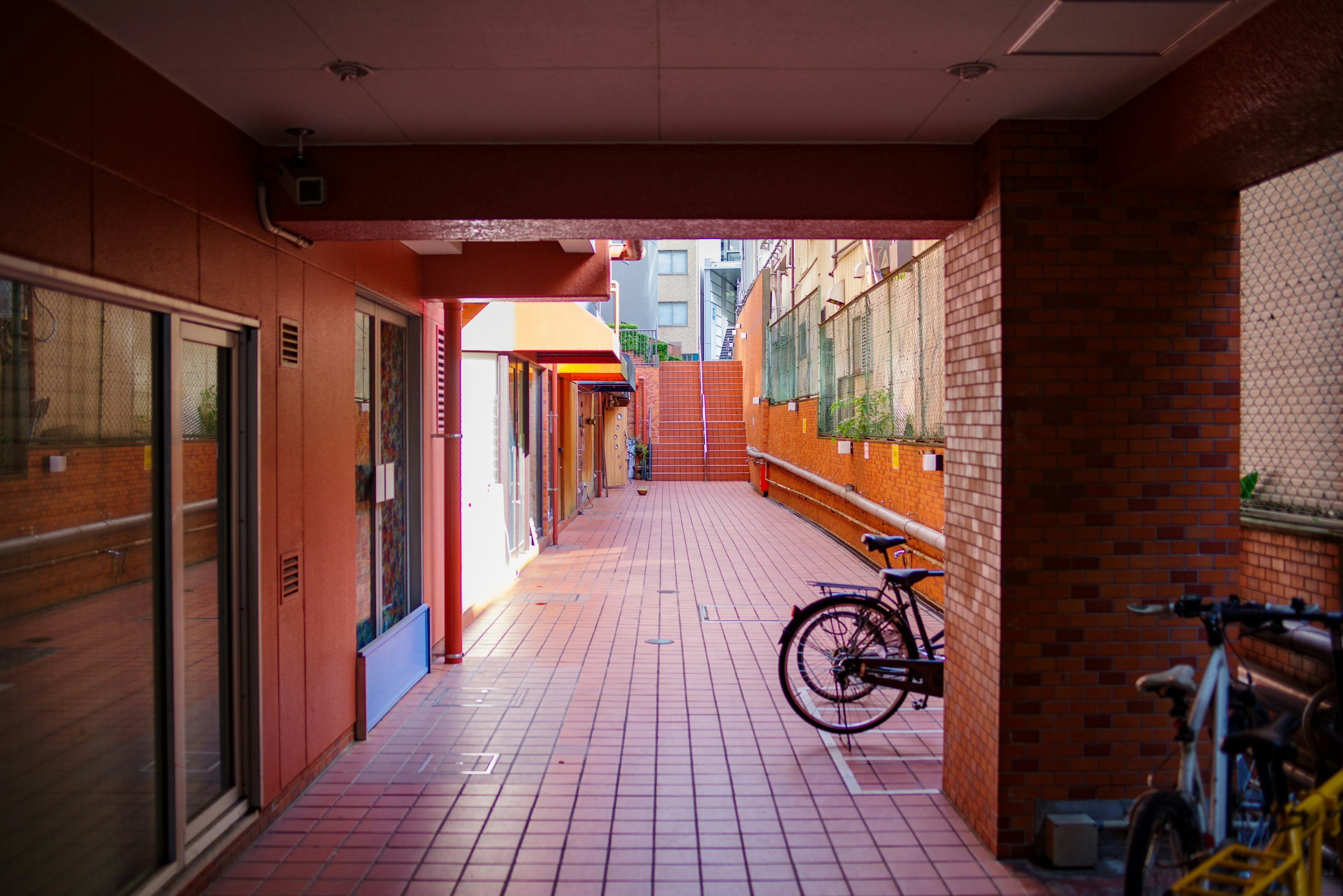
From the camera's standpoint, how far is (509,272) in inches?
244

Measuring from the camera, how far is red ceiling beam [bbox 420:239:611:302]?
20.2 feet

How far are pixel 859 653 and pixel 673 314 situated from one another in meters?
39.4

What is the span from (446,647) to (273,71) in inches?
174

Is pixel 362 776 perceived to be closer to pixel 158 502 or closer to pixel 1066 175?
pixel 158 502

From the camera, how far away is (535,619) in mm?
8016

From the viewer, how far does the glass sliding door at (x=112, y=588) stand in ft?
8.19

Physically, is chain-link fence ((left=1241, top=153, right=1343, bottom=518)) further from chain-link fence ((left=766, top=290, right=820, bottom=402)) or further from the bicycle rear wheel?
chain-link fence ((left=766, top=290, right=820, bottom=402))

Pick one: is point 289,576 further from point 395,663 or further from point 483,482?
point 483,482

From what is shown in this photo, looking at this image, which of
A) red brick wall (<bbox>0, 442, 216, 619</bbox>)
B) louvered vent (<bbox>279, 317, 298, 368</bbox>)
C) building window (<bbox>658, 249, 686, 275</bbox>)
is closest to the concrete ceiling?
louvered vent (<bbox>279, 317, 298, 368</bbox>)

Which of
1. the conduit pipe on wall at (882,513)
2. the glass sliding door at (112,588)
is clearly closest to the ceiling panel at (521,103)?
the glass sliding door at (112,588)

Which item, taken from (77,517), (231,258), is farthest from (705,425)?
(77,517)

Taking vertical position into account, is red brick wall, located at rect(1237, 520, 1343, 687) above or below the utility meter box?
above

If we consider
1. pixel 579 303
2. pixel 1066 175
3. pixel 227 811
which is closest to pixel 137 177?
pixel 227 811

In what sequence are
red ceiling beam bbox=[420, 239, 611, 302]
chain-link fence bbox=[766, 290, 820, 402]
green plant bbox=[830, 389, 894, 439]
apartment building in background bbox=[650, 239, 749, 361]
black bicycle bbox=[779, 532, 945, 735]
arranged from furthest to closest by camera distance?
apartment building in background bbox=[650, 239, 749, 361]
chain-link fence bbox=[766, 290, 820, 402]
green plant bbox=[830, 389, 894, 439]
red ceiling beam bbox=[420, 239, 611, 302]
black bicycle bbox=[779, 532, 945, 735]
